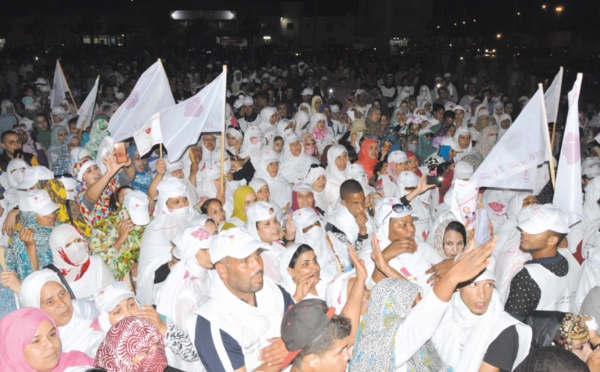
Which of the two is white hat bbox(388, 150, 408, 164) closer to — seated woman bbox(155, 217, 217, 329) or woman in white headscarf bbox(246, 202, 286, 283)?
woman in white headscarf bbox(246, 202, 286, 283)

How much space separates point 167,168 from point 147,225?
154cm

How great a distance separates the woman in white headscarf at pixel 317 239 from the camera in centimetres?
479

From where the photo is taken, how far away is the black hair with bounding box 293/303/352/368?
2.51 m

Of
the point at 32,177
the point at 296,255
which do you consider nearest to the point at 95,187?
the point at 32,177

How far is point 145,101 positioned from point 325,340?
513 cm

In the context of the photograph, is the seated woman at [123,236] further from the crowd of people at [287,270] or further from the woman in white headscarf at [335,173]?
the woman in white headscarf at [335,173]

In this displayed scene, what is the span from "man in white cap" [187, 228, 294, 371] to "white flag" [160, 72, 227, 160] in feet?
10.4

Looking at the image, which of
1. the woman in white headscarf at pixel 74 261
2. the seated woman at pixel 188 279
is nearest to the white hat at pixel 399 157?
the seated woman at pixel 188 279

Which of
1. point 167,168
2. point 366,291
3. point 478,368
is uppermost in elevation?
point 167,168

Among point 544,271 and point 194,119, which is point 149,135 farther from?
point 544,271

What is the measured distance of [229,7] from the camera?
5625 cm

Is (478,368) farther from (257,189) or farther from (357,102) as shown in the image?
(357,102)

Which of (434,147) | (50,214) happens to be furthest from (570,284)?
(434,147)

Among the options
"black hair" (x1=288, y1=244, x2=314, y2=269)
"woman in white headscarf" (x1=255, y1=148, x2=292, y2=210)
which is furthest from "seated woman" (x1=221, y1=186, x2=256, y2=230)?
"black hair" (x1=288, y1=244, x2=314, y2=269)
